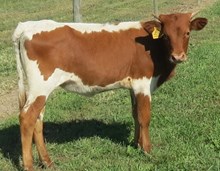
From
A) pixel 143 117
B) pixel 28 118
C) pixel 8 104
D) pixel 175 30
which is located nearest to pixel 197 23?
pixel 175 30

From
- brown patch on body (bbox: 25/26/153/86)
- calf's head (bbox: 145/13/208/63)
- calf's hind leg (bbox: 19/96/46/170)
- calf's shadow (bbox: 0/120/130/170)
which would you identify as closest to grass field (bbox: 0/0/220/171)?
calf's shadow (bbox: 0/120/130/170)

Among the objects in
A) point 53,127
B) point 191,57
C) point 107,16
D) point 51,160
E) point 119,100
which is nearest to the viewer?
point 51,160

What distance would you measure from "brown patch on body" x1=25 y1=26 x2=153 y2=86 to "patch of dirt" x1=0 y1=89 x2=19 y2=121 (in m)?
3.33

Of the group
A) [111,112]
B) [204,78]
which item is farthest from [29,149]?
[204,78]

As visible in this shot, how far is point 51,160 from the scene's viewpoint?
21.2 feet

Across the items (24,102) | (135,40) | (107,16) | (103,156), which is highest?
(135,40)

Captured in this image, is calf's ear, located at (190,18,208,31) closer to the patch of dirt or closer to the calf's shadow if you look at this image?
the calf's shadow

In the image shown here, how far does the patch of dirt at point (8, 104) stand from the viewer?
9.30 m

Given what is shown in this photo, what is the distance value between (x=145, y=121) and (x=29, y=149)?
164cm

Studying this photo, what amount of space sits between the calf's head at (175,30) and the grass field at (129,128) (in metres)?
1.29

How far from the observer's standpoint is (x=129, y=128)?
307 inches

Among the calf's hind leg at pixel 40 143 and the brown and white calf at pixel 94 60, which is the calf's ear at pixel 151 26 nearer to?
the brown and white calf at pixel 94 60

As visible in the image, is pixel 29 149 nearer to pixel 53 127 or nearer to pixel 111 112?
pixel 53 127

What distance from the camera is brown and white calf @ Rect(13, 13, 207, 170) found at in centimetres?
592
